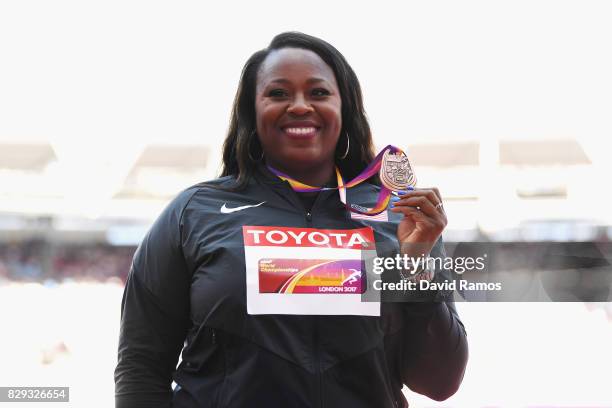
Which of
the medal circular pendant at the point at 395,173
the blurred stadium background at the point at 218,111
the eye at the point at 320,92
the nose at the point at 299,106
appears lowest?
the medal circular pendant at the point at 395,173

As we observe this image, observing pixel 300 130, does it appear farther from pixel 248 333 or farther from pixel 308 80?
pixel 248 333

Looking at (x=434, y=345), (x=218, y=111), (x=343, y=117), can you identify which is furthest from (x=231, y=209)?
(x=218, y=111)

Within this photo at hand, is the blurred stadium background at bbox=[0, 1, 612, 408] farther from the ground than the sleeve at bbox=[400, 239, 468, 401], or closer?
farther from the ground

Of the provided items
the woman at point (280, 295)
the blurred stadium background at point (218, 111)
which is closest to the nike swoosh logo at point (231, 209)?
the woman at point (280, 295)

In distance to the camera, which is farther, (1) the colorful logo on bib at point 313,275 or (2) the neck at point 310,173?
(2) the neck at point 310,173

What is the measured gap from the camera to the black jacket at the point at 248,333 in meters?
1.03

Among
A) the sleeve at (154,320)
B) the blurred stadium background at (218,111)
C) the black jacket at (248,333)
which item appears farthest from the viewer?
the blurred stadium background at (218,111)

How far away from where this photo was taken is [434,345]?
111cm

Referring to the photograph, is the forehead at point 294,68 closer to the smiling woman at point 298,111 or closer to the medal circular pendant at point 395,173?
the smiling woman at point 298,111

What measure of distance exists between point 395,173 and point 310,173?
0.48 ft

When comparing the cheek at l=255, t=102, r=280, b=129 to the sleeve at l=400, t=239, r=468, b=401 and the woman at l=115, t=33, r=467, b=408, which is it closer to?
the woman at l=115, t=33, r=467, b=408

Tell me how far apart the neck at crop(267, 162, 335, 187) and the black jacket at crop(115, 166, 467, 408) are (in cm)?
3

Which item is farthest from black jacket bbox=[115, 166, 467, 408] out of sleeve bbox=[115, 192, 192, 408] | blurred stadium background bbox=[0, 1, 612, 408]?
blurred stadium background bbox=[0, 1, 612, 408]

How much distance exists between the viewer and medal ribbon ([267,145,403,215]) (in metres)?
1.17
